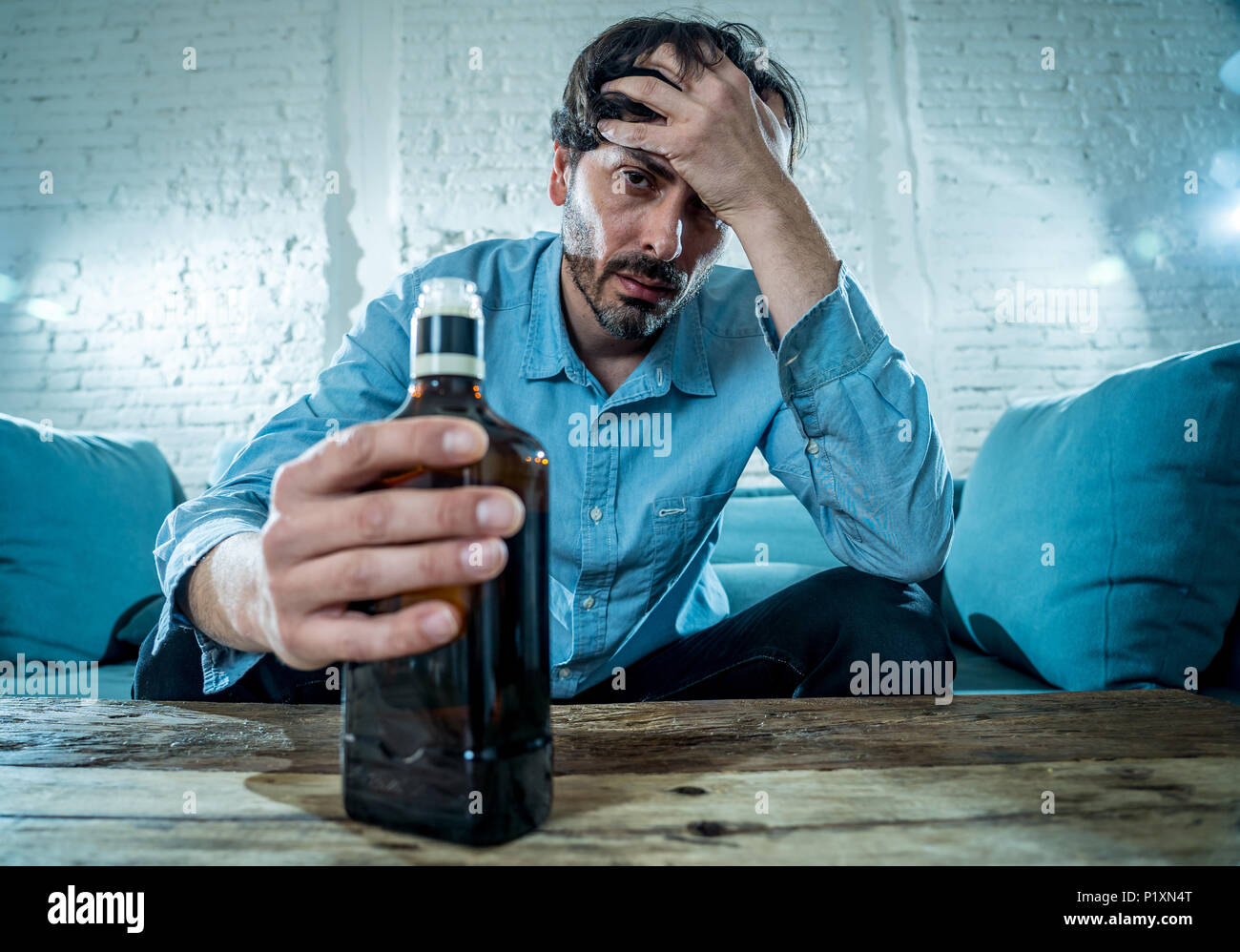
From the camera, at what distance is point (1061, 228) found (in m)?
3.14

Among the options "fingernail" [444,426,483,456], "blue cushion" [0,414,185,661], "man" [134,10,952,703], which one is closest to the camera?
"fingernail" [444,426,483,456]

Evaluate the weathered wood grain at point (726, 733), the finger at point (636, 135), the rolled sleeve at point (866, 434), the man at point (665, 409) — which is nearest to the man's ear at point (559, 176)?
the man at point (665, 409)

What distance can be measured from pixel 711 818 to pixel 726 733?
8.0 inches

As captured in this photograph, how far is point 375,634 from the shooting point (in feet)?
1.29

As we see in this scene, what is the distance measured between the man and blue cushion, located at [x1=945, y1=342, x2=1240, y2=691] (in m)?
0.42

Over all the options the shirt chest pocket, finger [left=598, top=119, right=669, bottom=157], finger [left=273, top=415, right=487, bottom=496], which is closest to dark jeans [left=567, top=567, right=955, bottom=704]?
the shirt chest pocket

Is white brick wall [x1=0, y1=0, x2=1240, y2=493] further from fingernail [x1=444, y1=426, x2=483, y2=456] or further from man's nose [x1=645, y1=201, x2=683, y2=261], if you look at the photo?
Answer: fingernail [x1=444, y1=426, x2=483, y2=456]

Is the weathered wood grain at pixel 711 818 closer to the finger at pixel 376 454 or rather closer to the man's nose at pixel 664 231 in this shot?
the finger at pixel 376 454

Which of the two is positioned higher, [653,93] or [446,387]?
[653,93]

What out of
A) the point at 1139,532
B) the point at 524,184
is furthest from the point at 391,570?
the point at 524,184

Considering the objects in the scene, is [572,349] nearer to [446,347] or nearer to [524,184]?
[446,347]

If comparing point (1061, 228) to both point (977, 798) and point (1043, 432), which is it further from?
point (977, 798)

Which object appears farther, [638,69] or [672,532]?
[672,532]

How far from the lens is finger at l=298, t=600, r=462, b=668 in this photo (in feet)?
1.24
